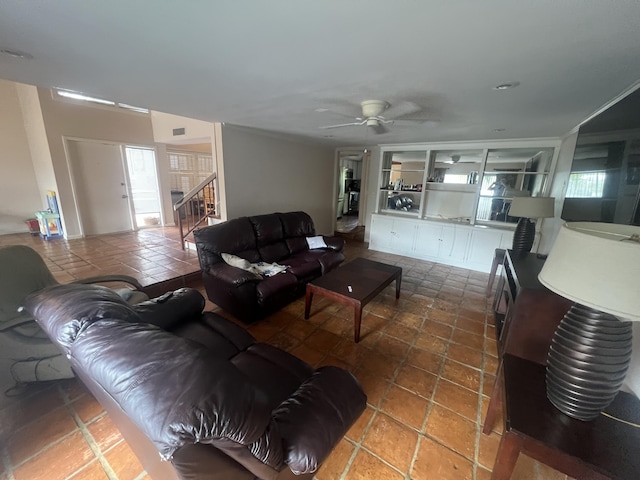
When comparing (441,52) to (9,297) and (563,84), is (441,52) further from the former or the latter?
(9,297)

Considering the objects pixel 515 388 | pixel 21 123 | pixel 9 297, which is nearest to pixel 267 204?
pixel 9 297

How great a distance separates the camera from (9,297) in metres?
1.55

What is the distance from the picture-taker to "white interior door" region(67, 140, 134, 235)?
16.1ft

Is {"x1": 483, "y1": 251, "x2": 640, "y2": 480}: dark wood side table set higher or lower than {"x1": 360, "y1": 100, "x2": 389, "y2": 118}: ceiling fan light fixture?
lower

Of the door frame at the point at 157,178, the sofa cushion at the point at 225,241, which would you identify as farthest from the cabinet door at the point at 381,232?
the door frame at the point at 157,178

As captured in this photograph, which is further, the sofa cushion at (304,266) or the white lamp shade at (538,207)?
the sofa cushion at (304,266)

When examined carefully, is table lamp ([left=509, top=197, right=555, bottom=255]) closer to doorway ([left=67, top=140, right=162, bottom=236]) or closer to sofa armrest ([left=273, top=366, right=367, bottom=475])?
sofa armrest ([left=273, top=366, right=367, bottom=475])

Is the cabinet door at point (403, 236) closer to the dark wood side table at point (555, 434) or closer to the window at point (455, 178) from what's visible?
the window at point (455, 178)

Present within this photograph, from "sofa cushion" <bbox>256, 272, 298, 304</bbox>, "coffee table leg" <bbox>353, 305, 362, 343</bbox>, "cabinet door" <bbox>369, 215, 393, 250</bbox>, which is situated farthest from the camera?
"cabinet door" <bbox>369, 215, 393, 250</bbox>

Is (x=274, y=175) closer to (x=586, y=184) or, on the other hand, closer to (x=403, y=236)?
(x=403, y=236)

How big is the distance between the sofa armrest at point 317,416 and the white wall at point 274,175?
321 centimetres

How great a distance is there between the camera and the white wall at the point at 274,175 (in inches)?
150

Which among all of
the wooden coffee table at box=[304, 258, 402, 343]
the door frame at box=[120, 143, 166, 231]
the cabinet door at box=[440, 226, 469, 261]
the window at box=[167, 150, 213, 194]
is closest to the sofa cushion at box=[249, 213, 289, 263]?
the wooden coffee table at box=[304, 258, 402, 343]

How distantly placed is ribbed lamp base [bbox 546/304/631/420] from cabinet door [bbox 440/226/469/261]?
3.65 m
